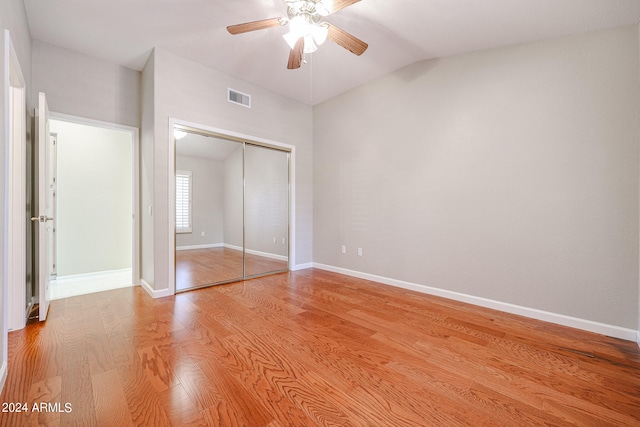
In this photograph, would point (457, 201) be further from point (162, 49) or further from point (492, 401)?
point (162, 49)

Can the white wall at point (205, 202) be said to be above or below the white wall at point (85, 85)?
below

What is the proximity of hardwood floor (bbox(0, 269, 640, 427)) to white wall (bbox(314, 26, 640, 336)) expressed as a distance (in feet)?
1.48

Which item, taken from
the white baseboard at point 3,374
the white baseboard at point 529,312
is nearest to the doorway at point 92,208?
the white baseboard at point 3,374

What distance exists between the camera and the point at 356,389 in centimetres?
152

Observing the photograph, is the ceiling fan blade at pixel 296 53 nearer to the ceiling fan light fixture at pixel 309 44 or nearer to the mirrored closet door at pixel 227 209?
the ceiling fan light fixture at pixel 309 44

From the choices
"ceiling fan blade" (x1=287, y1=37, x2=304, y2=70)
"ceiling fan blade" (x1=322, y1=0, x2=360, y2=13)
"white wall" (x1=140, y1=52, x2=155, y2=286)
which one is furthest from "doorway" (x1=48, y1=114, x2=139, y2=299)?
"ceiling fan blade" (x1=322, y1=0, x2=360, y2=13)

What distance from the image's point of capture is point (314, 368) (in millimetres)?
1718

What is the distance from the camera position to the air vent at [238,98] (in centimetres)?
365

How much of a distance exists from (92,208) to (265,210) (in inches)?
104

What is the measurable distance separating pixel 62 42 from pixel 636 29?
542cm

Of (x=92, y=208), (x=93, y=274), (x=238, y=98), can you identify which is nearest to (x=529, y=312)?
(x=238, y=98)

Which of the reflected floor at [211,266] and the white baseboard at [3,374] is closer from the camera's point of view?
the white baseboard at [3,374]

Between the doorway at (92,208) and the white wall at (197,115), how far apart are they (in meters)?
0.76

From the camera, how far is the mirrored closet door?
3.40 meters
